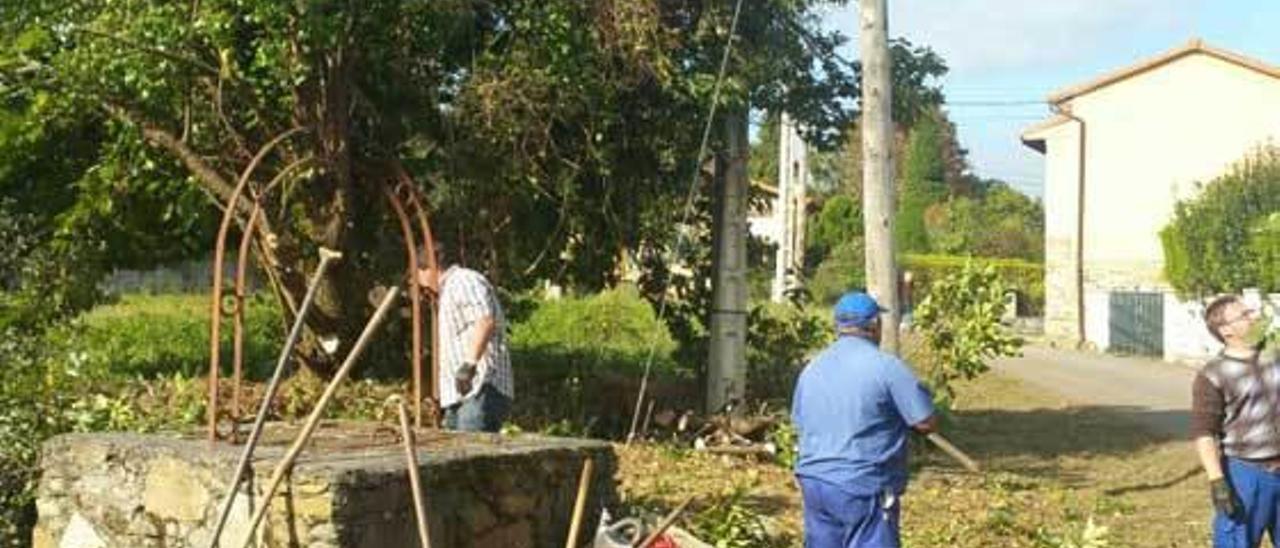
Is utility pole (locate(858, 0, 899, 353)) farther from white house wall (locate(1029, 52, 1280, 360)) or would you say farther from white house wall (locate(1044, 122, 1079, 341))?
white house wall (locate(1044, 122, 1079, 341))

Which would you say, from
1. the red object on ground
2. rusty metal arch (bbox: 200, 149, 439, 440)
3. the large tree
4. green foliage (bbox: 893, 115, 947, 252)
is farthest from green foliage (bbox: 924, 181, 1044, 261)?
the red object on ground

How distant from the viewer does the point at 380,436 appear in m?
7.96

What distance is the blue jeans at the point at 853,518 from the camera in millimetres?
6598

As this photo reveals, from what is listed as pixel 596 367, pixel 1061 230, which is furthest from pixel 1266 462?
pixel 1061 230

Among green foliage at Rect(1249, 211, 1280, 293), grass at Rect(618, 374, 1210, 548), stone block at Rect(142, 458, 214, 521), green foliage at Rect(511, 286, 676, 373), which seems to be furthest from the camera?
green foliage at Rect(1249, 211, 1280, 293)

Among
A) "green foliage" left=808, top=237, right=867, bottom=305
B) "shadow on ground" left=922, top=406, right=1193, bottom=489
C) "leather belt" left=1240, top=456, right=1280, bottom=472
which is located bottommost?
"shadow on ground" left=922, top=406, right=1193, bottom=489

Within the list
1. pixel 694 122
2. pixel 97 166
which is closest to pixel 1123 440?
pixel 694 122

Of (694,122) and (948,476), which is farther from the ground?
(694,122)

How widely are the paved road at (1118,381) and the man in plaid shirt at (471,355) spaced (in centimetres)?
1031

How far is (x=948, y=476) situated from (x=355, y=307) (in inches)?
183

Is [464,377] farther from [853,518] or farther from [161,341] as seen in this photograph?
[161,341]

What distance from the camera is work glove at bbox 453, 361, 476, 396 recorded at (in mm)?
8425

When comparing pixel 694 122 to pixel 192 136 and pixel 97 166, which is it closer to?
pixel 192 136

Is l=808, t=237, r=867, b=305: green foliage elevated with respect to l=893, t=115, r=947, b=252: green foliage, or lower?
→ lower
